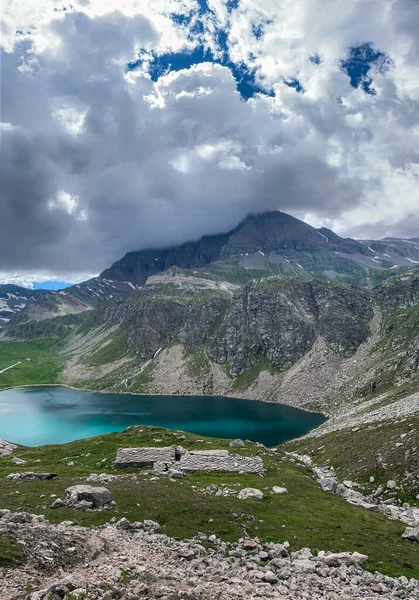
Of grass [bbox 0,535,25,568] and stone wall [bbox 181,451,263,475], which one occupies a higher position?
grass [bbox 0,535,25,568]

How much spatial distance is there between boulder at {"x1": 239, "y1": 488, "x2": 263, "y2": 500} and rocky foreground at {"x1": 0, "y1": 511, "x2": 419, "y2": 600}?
8994 millimetres

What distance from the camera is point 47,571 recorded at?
46.0 feet

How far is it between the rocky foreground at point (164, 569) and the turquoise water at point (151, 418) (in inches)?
3310

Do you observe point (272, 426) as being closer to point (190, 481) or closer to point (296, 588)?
point (190, 481)

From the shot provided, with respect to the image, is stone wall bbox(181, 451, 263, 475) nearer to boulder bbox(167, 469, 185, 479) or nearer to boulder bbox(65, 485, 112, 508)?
boulder bbox(167, 469, 185, 479)

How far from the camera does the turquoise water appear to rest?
117 meters

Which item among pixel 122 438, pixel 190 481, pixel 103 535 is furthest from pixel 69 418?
pixel 103 535

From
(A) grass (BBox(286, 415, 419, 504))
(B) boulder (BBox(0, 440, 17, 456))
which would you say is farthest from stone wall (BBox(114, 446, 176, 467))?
(B) boulder (BBox(0, 440, 17, 456))

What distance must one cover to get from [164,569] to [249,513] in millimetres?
10797

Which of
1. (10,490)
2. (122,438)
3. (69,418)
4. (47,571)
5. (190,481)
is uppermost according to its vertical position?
(47,571)

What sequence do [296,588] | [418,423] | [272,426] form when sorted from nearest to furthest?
[296,588]
[418,423]
[272,426]

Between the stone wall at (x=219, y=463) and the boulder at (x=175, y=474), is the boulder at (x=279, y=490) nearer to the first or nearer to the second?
the stone wall at (x=219, y=463)

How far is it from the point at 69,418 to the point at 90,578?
150m

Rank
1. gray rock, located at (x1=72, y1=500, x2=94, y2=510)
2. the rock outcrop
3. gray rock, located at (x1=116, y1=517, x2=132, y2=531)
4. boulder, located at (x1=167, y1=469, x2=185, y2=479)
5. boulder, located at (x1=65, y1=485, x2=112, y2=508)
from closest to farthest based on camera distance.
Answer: gray rock, located at (x1=116, y1=517, x2=132, y2=531) < gray rock, located at (x1=72, y1=500, x2=94, y2=510) < the rock outcrop < boulder, located at (x1=65, y1=485, x2=112, y2=508) < boulder, located at (x1=167, y1=469, x2=185, y2=479)
